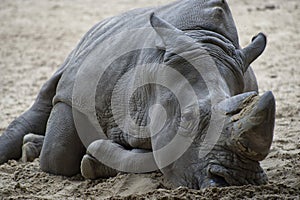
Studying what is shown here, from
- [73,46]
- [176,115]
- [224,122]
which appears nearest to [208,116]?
[224,122]

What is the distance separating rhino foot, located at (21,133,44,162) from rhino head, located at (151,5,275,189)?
1517mm

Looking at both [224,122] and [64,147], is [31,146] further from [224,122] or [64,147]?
[224,122]

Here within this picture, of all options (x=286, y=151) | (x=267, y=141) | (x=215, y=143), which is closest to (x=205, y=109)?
(x=215, y=143)

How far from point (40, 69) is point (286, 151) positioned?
4.52 m

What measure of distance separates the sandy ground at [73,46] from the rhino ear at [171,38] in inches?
28.8

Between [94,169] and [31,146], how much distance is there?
3.21ft

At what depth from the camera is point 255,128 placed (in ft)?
10.0

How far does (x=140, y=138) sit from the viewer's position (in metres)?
3.90

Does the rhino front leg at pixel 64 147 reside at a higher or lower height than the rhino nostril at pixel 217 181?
lower

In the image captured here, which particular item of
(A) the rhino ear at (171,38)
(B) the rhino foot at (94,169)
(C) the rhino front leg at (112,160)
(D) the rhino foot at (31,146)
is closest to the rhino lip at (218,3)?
(A) the rhino ear at (171,38)

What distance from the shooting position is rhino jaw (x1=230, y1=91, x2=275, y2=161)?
120 inches

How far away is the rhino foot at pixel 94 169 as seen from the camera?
13.4 ft

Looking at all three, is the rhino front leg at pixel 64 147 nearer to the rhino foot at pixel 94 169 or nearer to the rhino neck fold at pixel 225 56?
the rhino foot at pixel 94 169

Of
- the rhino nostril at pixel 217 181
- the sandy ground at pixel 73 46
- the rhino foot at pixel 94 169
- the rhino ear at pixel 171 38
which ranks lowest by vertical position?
the sandy ground at pixel 73 46
